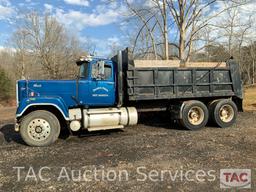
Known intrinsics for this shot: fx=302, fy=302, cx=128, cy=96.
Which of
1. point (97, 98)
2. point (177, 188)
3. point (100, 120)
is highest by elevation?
point (97, 98)

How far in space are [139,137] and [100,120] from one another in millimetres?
1332

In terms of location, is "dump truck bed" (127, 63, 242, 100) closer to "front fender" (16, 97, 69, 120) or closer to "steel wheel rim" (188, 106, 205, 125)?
"steel wheel rim" (188, 106, 205, 125)

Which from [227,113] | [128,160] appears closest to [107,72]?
[128,160]

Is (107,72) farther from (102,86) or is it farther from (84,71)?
(84,71)

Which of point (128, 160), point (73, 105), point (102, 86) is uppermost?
point (102, 86)

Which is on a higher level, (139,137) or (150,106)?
(150,106)

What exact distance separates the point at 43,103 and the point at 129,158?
10.8ft

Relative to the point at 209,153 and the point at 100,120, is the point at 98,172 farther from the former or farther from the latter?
the point at 100,120

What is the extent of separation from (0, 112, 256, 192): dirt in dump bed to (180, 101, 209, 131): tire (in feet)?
1.12

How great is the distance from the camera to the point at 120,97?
994cm

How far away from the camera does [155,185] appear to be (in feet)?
17.6

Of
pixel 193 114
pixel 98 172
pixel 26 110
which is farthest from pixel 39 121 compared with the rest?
pixel 193 114

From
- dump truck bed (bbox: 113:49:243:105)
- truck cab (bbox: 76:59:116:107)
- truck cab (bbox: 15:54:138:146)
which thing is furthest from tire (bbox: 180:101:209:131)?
truck cab (bbox: 76:59:116:107)

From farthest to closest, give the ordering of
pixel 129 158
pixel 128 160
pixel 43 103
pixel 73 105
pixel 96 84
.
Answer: pixel 96 84
pixel 73 105
pixel 43 103
pixel 129 158
pixel 128 160
